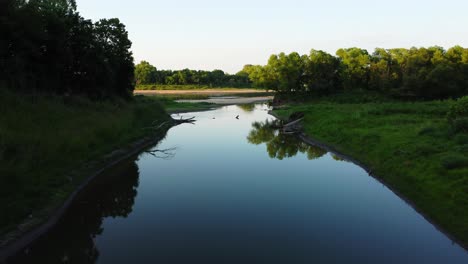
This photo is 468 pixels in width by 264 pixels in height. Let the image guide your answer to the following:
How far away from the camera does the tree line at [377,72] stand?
7044 centimetres

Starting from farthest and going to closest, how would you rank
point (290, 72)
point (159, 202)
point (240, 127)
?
point (290, 72)
point (240, 127)
point (159, 202)

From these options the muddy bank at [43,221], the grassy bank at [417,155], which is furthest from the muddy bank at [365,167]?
the muddy bank at [43,221]

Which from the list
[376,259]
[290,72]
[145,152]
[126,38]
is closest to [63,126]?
[145,152]

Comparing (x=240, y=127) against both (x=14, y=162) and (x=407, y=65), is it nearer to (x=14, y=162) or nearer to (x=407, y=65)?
(x=14, y=162)

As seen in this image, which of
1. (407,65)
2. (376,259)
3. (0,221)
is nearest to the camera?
(376,259)

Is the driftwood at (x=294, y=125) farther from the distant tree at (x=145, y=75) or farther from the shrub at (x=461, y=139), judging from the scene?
the distant tree at (x=145, y=75)

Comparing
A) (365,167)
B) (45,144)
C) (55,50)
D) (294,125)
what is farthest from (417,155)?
(55,50)

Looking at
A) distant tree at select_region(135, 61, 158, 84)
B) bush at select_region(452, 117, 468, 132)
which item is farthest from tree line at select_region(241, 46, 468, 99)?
distant tree at select_region(135, 61, 158, 84)

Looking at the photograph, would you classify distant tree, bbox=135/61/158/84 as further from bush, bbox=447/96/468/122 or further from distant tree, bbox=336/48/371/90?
bush, bbox=447/96/468/122

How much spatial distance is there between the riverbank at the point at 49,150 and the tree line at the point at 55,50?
3564mm

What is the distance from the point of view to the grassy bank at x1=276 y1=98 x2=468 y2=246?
55.0 feet

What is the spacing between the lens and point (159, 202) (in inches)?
816

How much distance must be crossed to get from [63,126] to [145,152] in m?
9.20

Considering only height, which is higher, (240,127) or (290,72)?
(290,72)
